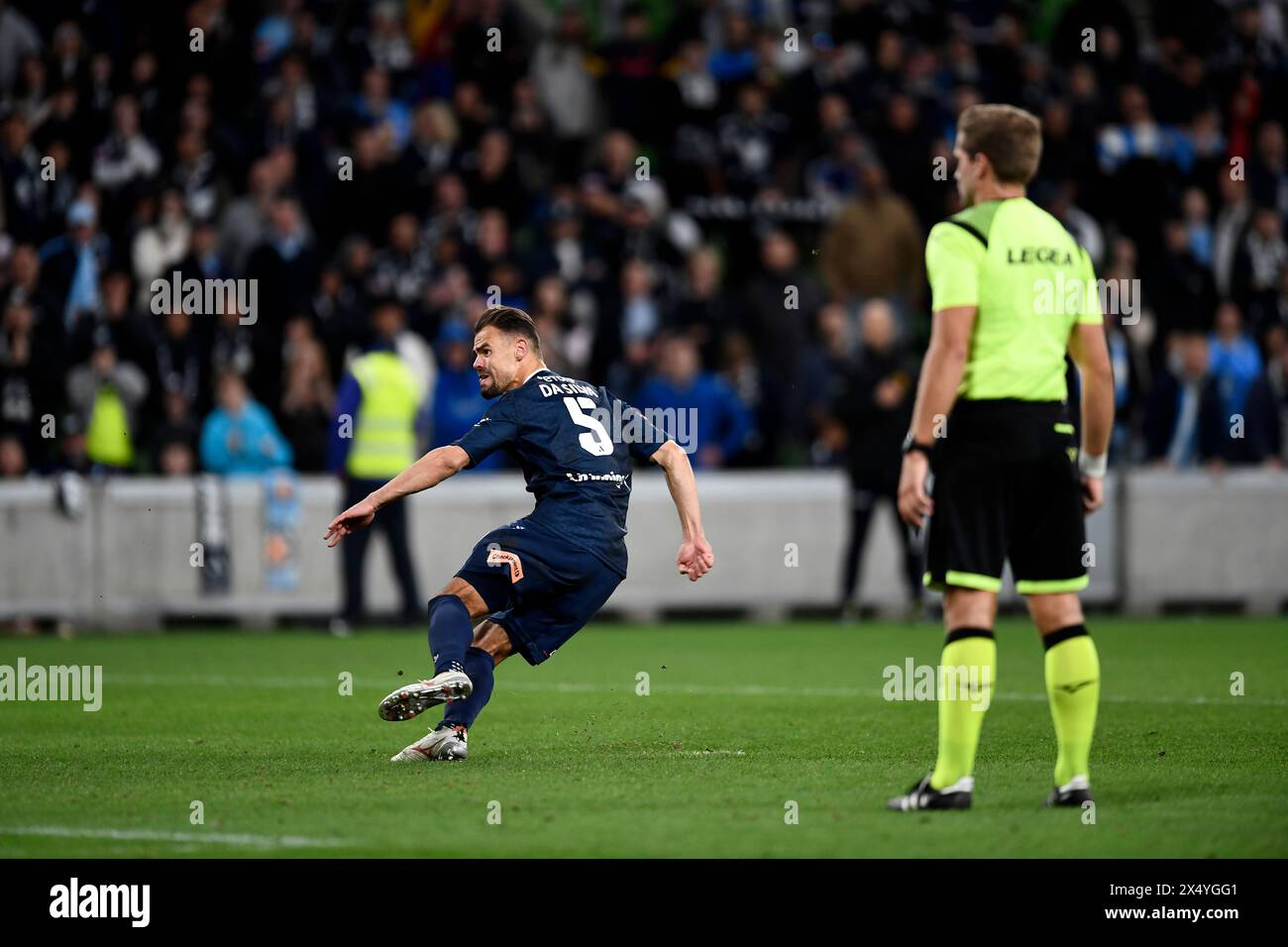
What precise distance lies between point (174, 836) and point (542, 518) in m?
2.65

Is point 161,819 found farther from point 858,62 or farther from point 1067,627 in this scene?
point 858,62

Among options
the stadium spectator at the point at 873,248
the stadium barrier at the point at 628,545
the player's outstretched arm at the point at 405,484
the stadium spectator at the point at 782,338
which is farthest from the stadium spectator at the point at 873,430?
the player's outstretched arm at the point at 405,484

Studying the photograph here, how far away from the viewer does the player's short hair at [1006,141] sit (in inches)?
292

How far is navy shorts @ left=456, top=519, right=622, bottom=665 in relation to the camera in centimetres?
906

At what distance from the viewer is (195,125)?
2061 cm

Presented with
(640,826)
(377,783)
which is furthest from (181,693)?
(640,826)

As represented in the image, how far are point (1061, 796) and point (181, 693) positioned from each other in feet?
21.2

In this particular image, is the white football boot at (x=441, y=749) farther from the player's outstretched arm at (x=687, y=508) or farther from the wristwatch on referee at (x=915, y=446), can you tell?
the wristwatch on referee at (x=915, y=446)

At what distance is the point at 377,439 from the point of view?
17.3 metres

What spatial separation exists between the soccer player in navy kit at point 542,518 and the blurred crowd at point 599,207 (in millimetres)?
8405

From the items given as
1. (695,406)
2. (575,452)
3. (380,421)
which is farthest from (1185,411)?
(575,452)

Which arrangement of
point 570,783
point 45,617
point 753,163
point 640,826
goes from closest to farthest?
point 640,826 → point 570,783 → point 45,617 → point 753,163

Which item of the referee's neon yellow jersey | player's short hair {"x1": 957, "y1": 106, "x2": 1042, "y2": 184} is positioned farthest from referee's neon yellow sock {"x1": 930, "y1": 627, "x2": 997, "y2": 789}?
player's short hair {"x1": 957, "y1": 106, "x2": 1042, "y2": 184}

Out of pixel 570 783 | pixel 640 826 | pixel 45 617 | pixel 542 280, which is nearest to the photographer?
pixel 640 826
